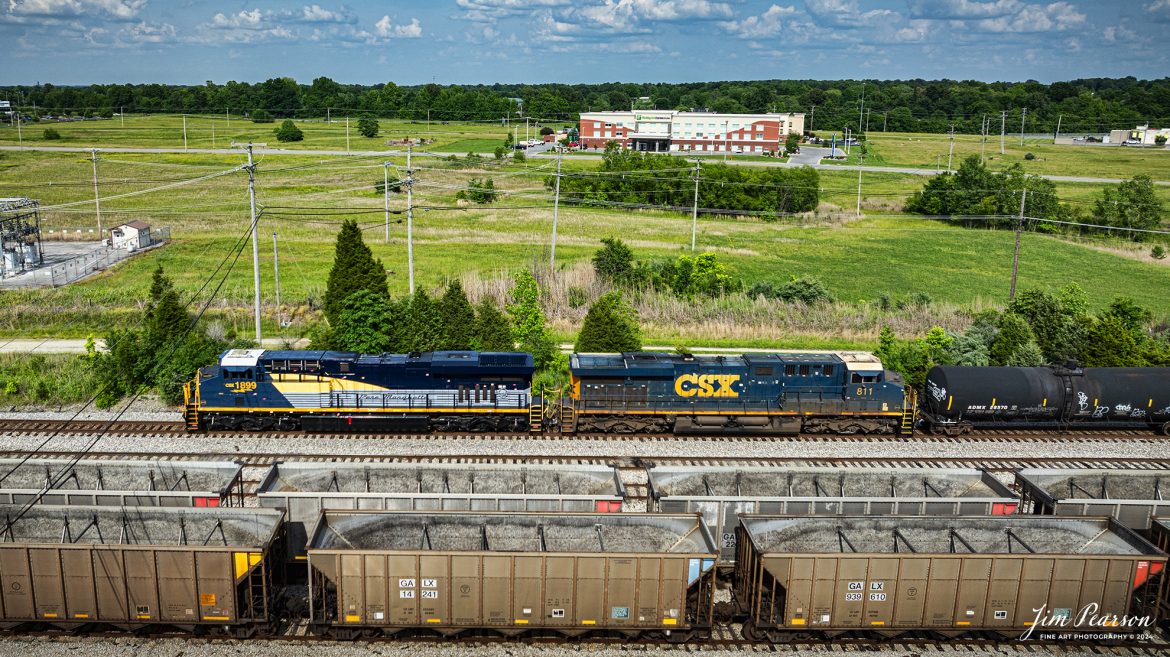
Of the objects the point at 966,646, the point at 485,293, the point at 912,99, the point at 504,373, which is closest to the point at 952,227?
the point at 485,293

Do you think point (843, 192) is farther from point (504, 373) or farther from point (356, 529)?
point (356, 529)

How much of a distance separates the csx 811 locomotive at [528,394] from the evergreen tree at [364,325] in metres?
5.17

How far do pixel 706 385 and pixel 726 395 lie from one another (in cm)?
80

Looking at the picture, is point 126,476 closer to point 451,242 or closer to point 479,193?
point 451,242

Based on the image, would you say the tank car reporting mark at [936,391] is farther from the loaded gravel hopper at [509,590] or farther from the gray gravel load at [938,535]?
the loaded gravel hopper at [509,590]

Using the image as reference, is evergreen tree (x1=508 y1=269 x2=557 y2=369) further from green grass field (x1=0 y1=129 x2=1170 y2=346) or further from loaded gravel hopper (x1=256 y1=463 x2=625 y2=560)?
loaded gravel hopper (x1=256 y1=463 x2=625 y2=560)

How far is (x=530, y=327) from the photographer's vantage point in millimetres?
34625

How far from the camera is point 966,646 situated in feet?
54.9

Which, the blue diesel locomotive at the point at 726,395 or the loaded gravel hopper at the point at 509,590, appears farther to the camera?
the blue diesel locomotive at the point at 726,395

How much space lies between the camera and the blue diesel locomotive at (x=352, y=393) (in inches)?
1062

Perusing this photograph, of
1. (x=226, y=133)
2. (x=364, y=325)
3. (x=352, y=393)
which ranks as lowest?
(x=352, y=393)

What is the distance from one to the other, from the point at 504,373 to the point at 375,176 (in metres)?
69.2

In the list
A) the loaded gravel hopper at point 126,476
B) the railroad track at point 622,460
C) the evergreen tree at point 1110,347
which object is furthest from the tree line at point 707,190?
the loaded gravel hopper at point 126,476

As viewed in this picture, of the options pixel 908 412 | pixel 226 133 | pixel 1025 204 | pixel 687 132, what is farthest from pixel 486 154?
pixel 908 412
